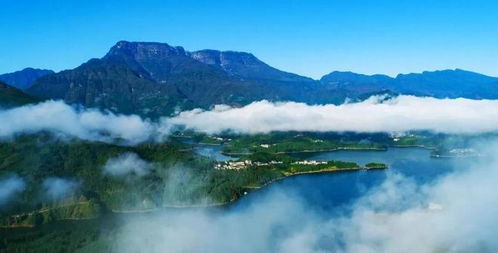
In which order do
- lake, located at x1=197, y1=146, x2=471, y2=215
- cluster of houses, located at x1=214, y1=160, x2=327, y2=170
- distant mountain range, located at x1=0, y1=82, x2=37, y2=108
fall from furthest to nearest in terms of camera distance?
1. distant mountain range, located at x1=0, y1=82, x2=37, y2=108
2. cluster of houses, located at x1=214, y1=160, x2=327, y2=170
3. lake, located at x1=197, y1=146, x2=471, y2=215

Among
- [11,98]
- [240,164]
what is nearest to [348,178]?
[240,164]

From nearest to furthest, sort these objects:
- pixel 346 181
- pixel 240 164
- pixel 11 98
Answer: pixel 346 181 → pixel 240 164 → pixel 11 98

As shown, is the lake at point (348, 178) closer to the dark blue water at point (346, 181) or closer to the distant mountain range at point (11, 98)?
the dark blue water at point (346, 181)

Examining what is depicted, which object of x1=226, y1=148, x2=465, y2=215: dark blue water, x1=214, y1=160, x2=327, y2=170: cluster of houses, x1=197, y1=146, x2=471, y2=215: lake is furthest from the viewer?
x1=214, y1=160, x2=327, y2=170: cluster of houses

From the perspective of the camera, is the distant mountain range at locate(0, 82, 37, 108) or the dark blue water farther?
the distant mountain range at locate(0, 82, 37, 108)

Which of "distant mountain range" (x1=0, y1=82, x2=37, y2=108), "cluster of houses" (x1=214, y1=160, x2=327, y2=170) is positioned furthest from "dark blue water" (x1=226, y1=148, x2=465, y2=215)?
"distant mountain range" (x1=0, y1=82, x2=37, y2=108)

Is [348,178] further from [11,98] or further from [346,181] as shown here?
[11,98]

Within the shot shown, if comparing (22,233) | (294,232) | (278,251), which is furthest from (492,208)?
(22,233)

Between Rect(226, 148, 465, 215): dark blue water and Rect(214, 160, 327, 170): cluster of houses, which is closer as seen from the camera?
Rect(226, 148, 465, 215): dark blue water

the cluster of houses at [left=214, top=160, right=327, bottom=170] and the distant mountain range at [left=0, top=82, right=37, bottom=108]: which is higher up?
the distant mountain range at [left=0, top=82, right=37, bottom=108]

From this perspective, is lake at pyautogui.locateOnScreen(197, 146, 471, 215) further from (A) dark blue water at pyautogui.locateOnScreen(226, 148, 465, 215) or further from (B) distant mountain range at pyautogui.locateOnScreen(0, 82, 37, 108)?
(B) distant mountain range at pyautogui.locateOnScreen(0, 82, 37, 108)

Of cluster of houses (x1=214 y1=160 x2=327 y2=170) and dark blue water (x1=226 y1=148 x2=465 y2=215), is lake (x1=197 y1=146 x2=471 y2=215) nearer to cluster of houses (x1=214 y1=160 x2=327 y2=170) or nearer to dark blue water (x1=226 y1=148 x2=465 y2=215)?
dark blue water (x1=226 y1=148 x2=465 y2=215)
